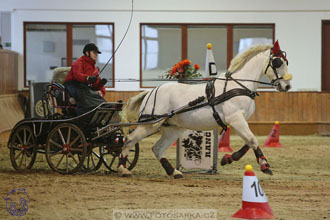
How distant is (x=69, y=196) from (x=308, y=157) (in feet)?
20.3

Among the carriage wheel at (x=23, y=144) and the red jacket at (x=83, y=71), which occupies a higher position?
the red jacket at (x=83, y=71)

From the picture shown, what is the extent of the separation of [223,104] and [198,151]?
1.34 meters

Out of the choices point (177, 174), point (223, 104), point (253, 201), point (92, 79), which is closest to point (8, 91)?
point (92, 79)

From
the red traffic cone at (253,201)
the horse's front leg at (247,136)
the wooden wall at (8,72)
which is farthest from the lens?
the wooden wall at (8,72)

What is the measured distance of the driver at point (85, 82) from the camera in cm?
912

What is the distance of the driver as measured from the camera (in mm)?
9117

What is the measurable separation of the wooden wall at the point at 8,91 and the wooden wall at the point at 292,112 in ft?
8.16

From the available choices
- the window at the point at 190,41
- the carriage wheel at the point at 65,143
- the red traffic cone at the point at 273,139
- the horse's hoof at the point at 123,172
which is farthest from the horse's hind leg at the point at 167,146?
the window at the point at 190,41

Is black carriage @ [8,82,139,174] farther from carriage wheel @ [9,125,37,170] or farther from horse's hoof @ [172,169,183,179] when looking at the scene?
horse's hoof @ [172,169,183,179]

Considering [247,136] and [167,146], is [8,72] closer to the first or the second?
[167,146]

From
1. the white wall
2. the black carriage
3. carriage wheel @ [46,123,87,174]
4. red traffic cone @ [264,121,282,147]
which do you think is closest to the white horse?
the black carriage

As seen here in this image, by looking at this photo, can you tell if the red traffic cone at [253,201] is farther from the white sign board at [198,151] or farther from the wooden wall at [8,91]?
the wooden wall at [8,91]

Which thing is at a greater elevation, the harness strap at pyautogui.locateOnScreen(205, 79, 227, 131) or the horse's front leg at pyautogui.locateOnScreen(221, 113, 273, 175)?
the harness strap at pyautogui.locateOnScreen(205, 79, 227, 131)

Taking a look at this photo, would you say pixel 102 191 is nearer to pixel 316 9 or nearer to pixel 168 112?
pixel 168 112
